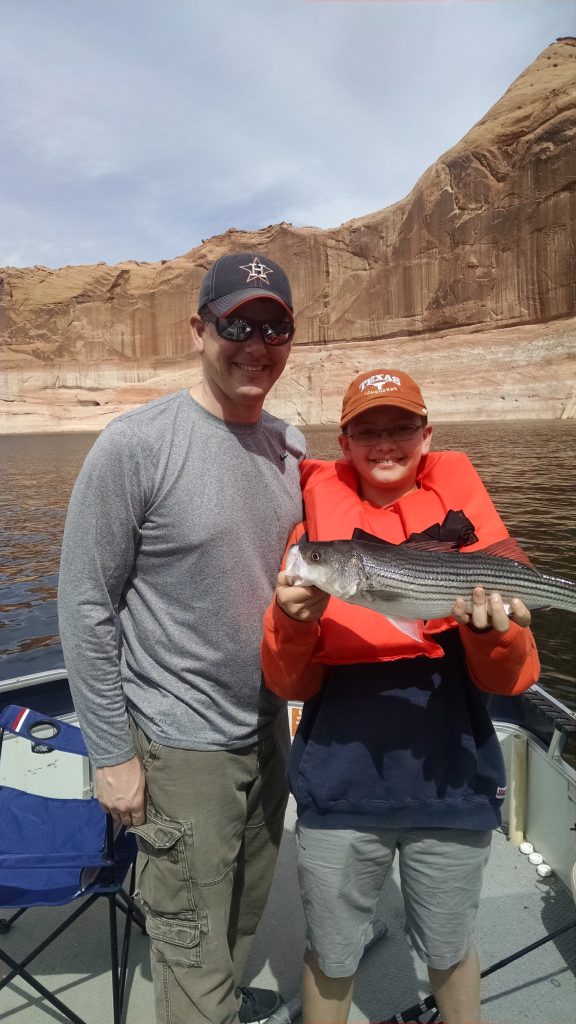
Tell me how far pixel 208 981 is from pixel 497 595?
1.63 meters

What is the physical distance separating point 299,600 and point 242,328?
39.4 inches

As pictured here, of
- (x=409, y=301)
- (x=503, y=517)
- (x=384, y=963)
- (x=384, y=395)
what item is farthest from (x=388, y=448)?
(x=409, y=301)

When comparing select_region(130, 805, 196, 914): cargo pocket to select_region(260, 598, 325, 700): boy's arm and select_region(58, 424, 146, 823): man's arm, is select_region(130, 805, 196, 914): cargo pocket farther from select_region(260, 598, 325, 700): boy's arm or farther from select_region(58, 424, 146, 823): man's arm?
select_region(260, 598, 325, 700): boy's arm

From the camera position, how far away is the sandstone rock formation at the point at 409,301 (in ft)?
214

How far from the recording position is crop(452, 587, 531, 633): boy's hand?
6.65 feet

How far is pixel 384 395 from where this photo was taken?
2.39 m

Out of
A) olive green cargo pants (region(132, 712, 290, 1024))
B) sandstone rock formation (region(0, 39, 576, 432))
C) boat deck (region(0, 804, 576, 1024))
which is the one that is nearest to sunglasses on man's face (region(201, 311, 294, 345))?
olive green cargo pants (region(132, 712, 290, 1024))

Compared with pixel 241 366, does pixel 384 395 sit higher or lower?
lower

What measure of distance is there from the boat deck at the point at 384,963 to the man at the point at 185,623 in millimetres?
1046

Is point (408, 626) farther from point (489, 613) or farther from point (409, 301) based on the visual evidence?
point (409, 301)

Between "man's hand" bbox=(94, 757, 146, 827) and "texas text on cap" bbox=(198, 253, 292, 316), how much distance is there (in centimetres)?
162

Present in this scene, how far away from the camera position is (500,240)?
256 feet

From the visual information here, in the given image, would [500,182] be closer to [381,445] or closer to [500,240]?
[500,240]

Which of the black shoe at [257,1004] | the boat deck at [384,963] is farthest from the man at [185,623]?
the boat deck at [384,963]
